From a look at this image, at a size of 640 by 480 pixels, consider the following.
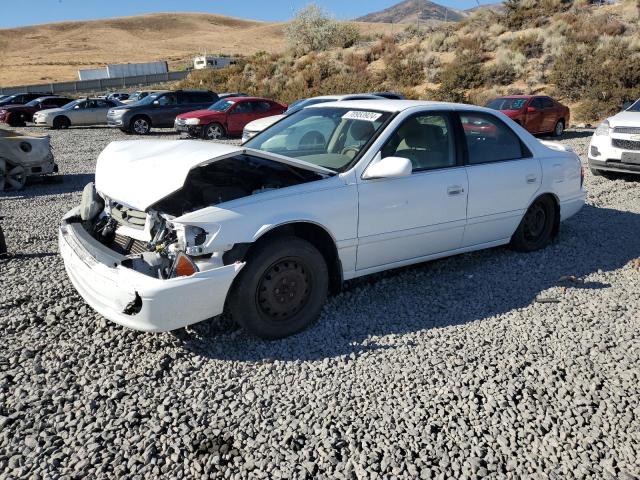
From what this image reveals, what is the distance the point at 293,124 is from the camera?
16.6 ft

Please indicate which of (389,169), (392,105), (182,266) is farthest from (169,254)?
(392,105)

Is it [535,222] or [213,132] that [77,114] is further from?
[535,222]

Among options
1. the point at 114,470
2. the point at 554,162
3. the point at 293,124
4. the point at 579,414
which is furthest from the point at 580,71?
the point at 114,470

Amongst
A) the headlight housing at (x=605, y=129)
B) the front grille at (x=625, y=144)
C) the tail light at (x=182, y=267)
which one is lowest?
the front grille at (x=625, y=144)

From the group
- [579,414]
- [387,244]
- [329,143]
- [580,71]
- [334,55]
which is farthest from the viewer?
[334,55]

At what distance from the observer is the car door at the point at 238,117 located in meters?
18.8

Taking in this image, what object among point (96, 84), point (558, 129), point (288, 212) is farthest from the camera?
point (96, 84)

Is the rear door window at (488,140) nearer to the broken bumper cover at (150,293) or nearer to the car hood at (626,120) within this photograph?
the broken bumper cover at (150,293)

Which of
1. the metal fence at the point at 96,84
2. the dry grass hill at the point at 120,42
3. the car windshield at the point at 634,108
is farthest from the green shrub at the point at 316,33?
the car windshield at the point at 634,108

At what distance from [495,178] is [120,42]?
107446mm

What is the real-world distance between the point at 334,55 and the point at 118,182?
110ft

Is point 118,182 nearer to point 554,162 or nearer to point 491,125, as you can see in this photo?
point 491,125

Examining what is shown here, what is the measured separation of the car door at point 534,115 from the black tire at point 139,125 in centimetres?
1354

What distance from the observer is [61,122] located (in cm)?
2369
